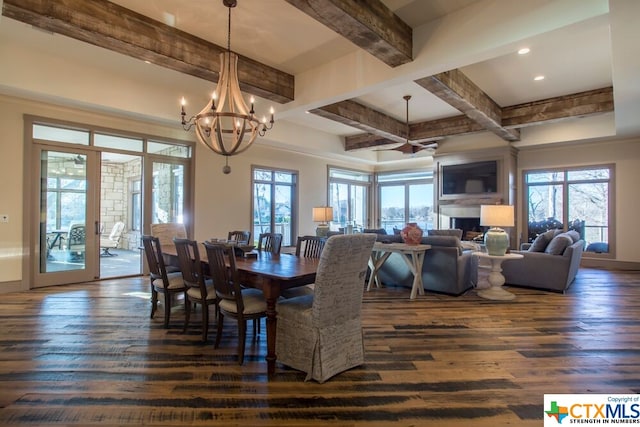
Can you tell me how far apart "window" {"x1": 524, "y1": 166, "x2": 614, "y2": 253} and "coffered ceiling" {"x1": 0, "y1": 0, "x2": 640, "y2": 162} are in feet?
6.36

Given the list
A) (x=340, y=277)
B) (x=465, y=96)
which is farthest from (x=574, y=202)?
(x=340, y=277)

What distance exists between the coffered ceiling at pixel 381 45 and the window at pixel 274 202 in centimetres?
273

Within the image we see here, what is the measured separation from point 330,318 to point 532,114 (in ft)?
19.3

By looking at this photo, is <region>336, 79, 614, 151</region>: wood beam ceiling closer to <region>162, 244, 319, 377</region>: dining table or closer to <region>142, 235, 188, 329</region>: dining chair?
<region>142, 235, 188, 329</region>: dining chair

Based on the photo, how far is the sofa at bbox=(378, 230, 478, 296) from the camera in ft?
15.7

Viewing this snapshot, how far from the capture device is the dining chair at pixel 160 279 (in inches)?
135

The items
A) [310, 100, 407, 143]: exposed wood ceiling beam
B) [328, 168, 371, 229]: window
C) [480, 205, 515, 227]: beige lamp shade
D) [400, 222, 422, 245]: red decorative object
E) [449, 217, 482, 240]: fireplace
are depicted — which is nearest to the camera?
[480, 205, 515, 227]: beige lamp shade

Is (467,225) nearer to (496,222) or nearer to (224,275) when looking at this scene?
(496,222)

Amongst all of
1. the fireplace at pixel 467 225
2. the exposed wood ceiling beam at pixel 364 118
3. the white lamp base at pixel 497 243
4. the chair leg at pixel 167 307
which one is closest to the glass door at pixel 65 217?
the chair leg at pixel 167 307

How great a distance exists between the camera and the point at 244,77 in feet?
14.4

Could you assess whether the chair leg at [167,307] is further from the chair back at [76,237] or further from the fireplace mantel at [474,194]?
the fireplace mantel at [474,194]

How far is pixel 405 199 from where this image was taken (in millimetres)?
10586

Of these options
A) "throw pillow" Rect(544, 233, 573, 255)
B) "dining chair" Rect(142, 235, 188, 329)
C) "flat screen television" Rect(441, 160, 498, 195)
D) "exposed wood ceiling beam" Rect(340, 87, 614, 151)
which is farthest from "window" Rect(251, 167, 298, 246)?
"throw pillow" Rect(544, 233, 573, 255)

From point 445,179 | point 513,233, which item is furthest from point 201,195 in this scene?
point 513,233
